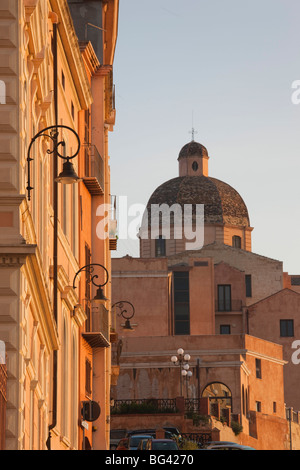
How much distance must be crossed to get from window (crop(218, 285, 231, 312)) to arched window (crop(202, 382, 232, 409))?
19.2m

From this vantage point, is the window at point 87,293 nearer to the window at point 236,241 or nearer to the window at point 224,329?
the window at point 224,329

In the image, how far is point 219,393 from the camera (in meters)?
63.5

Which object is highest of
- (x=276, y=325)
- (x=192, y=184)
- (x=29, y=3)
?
(x=192, y=184)

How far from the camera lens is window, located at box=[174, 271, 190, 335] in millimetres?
78562

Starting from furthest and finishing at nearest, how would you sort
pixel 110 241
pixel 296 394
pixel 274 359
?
pixel 296 394 → pixel 274 359 → pixel 110 241

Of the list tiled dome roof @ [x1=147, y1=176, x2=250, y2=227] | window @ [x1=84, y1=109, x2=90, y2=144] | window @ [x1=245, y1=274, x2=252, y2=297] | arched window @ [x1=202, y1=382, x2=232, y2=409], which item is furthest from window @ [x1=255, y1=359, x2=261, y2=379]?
window @ [x1=84, y1=109, x2=90, y2=144]

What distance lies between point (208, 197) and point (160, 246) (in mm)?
5772

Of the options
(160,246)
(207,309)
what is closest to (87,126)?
(207,309)

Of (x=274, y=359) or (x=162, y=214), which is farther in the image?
(x=162, y=214)

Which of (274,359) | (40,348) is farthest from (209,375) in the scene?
(40,348)

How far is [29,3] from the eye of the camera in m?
16.8

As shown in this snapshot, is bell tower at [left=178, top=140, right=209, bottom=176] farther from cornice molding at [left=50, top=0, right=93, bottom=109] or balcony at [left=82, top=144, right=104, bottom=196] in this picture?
cornice molding at [left=50, top=0, right=93, bottom=109]

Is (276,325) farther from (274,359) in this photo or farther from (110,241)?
(110,241)

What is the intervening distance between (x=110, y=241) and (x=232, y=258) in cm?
5166
